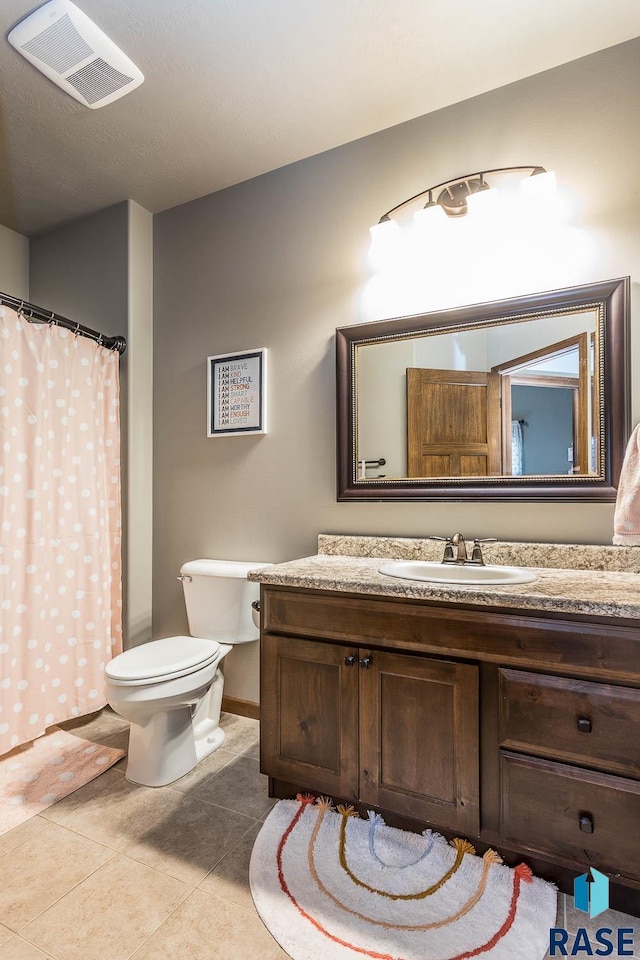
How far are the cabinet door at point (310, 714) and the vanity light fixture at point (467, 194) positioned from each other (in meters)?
1.59

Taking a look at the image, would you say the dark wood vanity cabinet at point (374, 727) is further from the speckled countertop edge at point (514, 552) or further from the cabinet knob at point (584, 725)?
the speckled countertop edge at point (514, 552)

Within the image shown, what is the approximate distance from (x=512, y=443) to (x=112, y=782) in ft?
6.28

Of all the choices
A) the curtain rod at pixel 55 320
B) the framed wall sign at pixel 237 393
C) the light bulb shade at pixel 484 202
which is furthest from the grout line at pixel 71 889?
the light bulb shade at pixel 484 202

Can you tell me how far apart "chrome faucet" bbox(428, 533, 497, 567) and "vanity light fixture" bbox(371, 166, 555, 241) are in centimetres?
119

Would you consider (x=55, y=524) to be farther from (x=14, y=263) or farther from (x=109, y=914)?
(x=14, y=263)

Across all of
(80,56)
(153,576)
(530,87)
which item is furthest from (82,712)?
(530,87)

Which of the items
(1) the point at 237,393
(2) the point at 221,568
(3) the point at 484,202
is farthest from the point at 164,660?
(3) the point at 484,202

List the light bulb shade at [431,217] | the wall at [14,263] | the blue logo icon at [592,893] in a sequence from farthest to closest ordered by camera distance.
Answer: the wall at [14,263] → the light bulb shade at [431,217] → the blue logo icon at [592,893]

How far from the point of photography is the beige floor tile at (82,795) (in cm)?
163

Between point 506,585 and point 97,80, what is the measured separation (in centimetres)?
221

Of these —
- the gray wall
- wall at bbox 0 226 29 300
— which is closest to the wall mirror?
the gray wall

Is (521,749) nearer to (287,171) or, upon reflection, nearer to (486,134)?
(486,134)

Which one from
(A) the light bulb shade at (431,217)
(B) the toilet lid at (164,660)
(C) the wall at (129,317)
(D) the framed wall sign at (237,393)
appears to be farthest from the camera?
(C) the wall at (129,317)

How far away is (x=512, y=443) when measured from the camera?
1.78 metres
